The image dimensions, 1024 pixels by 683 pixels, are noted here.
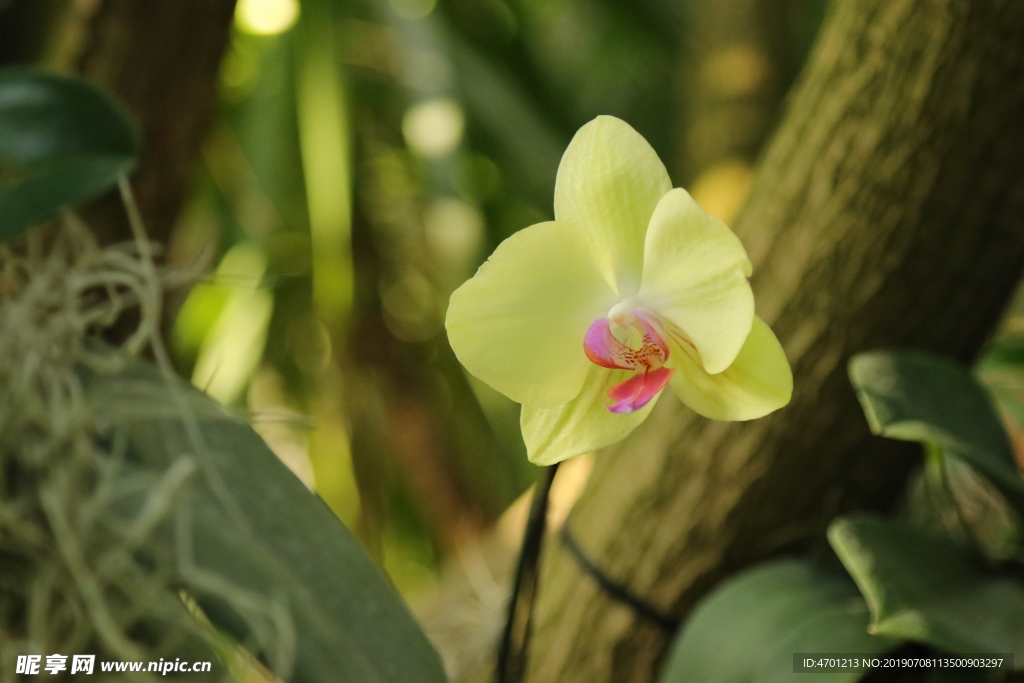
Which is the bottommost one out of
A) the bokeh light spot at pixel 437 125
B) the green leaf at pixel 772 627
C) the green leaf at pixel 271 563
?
the green leaf at pixel 772 627

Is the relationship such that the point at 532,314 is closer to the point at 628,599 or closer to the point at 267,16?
the point at 628,599

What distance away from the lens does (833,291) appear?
1.71 feet

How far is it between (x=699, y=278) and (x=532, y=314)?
0.21 feet

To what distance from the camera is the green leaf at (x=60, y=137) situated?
464 millimetres

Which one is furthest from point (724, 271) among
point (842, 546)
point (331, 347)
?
point (331, 347)

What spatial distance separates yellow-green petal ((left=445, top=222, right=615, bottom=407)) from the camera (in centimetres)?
27

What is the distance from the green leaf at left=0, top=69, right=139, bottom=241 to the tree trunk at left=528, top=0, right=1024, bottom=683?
434 mm

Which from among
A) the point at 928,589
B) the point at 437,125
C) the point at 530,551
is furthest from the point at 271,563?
the point at 437,125

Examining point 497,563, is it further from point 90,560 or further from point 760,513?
point 90,560

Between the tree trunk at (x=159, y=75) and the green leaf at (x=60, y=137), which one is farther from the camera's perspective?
the tree trunk at (x=159, y=75)

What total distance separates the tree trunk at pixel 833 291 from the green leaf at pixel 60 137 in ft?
1.42

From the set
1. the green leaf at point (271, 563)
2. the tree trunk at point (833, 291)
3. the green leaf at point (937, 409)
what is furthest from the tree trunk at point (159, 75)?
the green leaf at point (937, 409)

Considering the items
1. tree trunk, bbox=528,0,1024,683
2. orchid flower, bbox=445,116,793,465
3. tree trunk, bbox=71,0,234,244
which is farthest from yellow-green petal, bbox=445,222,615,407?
tree trunk, bbox=71,0,234,244

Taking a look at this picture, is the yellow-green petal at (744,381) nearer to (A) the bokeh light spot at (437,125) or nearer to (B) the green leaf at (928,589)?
(B) the green leaf at (928,589)
